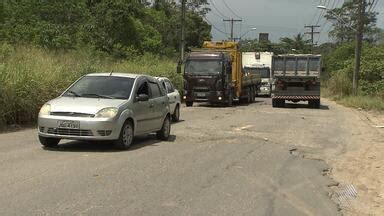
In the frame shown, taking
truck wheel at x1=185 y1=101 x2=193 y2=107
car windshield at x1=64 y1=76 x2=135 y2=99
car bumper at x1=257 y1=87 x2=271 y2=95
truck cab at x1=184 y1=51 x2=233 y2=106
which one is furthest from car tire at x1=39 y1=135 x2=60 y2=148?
car bumper at x1=257 y1=87 x2=271 y2=95

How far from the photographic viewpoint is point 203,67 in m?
31.7

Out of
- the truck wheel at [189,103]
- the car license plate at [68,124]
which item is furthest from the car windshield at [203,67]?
the car license plate at [68,124]

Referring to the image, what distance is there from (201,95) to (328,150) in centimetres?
1699

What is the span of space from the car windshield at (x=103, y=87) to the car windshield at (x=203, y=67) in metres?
17.8

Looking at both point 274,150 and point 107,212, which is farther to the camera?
point 274,150

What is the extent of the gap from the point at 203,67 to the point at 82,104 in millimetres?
19605

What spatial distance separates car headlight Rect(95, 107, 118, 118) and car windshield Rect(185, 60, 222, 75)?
63.1 ft

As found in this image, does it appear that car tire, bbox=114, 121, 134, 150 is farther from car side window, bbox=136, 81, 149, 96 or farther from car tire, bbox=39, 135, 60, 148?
car tire, bbox=39, 135, 60, 148

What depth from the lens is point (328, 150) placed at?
49.3 feet

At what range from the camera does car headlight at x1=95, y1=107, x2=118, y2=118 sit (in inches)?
479

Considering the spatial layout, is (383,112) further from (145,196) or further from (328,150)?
(145,196)

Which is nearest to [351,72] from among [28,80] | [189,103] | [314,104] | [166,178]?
[314,104]

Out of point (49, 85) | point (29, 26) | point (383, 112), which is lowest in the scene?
point (383, 112)

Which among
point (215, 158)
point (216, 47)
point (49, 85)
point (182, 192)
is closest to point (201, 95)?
point (216, 47)
